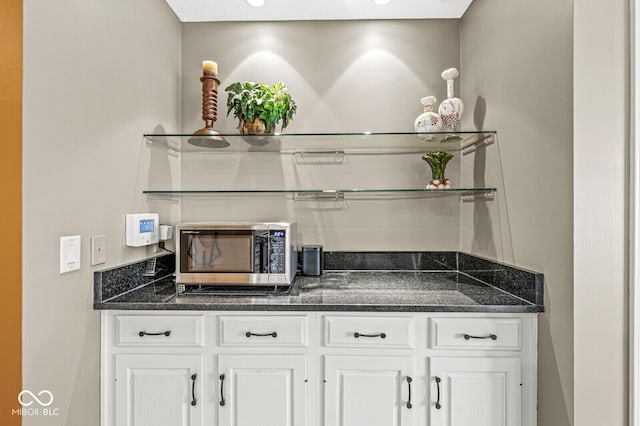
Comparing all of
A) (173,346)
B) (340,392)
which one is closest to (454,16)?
(340,392)

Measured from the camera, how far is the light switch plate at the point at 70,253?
51.5 inches

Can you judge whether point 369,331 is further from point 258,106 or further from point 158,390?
point 258,106

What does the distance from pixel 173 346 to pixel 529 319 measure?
1.44 m

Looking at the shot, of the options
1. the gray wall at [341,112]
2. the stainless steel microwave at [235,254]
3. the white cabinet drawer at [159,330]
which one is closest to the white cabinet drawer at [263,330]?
the white cabinet drawer at [159,330]

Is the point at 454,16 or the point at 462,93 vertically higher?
the point at 454,16

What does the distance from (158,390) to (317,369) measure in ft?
2.14

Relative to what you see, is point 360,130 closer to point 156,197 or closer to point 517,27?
point 517,27

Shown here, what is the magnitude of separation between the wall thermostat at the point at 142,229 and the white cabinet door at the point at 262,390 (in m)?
0.69

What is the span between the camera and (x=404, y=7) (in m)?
2.16

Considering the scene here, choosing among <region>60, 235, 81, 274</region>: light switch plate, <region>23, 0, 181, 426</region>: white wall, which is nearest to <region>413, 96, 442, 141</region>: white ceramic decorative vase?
<region>23, 0, 181, 426</region>: white wall

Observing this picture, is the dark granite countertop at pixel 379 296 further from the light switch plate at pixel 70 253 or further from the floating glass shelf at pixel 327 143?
the floating glass shelf at pixel 327 143

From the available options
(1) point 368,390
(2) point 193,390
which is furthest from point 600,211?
(2) point 193,390

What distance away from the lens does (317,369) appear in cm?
153

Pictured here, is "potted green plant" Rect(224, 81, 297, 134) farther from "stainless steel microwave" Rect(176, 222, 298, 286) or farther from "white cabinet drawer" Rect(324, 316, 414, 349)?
"white cabinet drawer" Rect(324, 316, 414, 349)
